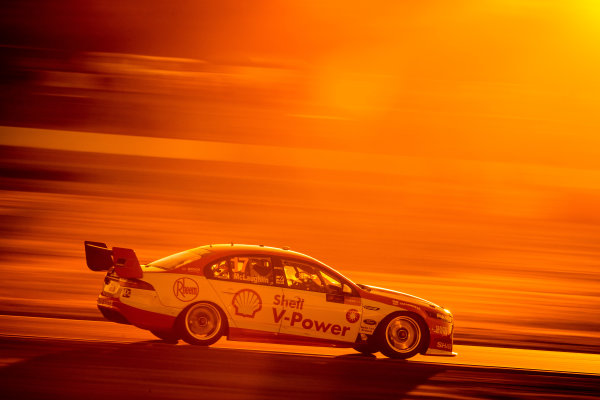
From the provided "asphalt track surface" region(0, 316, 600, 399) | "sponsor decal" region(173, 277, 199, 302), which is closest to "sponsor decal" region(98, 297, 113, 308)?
"asphalt track surface" region(0, 316, 600, 399)

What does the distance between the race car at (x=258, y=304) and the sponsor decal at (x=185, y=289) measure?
11mm

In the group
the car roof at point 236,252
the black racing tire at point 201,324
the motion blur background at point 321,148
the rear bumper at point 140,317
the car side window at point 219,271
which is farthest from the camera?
the motion blur background at point 321,148

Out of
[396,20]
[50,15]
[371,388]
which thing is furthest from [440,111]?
[371,388]

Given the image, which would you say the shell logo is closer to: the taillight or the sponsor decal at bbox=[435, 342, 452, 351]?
the taillight

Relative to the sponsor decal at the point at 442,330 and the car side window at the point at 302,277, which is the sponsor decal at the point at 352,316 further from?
the sponsor decal at the point at 442,330

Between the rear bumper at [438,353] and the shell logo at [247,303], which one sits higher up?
the shell logo at [247,303]

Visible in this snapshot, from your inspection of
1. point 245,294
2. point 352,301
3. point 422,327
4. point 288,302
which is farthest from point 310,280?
point 422,327

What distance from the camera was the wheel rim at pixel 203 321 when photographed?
30.7ft

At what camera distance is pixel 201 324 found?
371 inches

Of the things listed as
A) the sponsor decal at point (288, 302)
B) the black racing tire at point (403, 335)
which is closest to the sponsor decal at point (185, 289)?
the sponsor decal at point (288, 302)

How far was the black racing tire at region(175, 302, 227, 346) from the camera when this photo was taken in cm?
932

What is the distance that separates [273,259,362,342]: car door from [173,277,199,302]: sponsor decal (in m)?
0.89

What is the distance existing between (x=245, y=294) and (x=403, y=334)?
195 centimetres

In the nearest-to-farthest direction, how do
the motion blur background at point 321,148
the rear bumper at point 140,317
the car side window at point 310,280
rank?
the rear bumper at point 140,317, the car side window at point 310,280, the motion blur background at point 321,148
